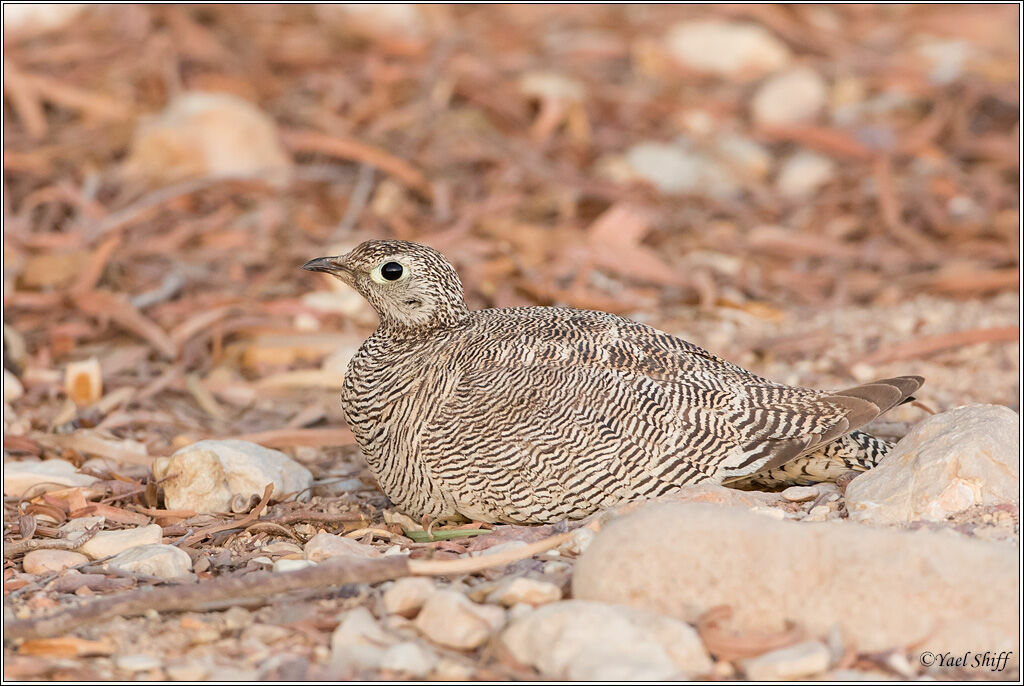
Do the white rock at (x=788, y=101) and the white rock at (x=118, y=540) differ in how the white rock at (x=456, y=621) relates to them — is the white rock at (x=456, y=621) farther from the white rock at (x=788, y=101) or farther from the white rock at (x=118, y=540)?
the white rock at (x=788, y=101)

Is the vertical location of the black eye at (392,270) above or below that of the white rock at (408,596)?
above

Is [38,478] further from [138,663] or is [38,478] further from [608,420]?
[608,420]

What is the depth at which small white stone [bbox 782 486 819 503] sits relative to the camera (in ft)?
14.1

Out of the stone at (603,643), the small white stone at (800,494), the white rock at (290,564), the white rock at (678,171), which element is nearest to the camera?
the stone at (603,643)

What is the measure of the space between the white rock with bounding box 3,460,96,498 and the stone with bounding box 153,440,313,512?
0.44m

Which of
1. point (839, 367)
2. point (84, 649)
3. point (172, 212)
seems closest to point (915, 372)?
point (839, 367)

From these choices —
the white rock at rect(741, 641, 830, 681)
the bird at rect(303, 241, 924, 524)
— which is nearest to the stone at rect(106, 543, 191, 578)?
the bird at rect(303, 241, 924, 524)

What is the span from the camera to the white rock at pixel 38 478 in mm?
4797

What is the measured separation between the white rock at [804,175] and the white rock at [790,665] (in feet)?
20.8

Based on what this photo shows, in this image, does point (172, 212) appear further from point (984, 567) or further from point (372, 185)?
point (984, 567)

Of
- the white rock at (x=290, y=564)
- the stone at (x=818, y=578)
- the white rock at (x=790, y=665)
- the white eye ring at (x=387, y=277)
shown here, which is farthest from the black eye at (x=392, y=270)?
the white rock at (x=790, y=665)

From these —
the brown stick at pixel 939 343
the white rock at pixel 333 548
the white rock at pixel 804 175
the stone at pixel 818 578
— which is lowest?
the white rock at pixel 333 548

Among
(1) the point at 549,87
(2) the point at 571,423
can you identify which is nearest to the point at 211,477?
(2) the point at 571,423

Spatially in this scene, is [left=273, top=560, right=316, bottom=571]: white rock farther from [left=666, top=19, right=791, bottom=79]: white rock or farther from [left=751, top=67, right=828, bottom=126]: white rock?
[left=666, top=19, right=791, bottom=79]: white rock
